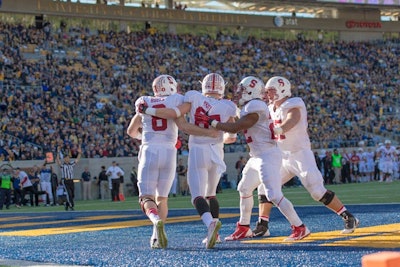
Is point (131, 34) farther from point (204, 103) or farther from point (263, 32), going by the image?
point (204, 103)

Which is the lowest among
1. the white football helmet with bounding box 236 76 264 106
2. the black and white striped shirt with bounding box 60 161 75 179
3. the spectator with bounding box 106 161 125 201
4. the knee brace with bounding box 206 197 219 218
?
the spectator with bounding box 106 161 125 201

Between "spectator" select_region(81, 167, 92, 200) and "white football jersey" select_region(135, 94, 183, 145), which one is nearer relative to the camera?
"white football jersey" select_region(135, 94, 183, 145)

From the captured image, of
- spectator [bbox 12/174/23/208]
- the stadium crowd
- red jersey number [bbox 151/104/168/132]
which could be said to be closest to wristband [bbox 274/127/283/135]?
red jersey number [bbox 151/104/168/132]

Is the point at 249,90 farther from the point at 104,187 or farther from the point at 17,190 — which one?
the point at 104,187

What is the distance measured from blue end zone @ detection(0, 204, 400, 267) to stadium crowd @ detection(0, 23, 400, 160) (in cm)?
1500

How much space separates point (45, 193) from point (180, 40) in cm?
1867

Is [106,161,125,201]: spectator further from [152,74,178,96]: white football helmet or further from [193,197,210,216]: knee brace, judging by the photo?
[193,197,210,216]: knee brace

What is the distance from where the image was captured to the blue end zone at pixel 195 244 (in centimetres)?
676

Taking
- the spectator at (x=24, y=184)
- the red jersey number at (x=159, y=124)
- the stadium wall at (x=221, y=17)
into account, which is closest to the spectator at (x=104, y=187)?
the spectator at (x=24, y=184)

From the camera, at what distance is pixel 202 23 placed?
42.7 metres

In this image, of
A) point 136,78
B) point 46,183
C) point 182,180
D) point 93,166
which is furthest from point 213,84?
point 136,78

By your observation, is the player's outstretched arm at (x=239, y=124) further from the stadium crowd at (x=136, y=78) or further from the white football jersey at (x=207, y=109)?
the stadium crowd at (x=136, y=78)

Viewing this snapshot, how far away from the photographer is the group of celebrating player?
8312 mm

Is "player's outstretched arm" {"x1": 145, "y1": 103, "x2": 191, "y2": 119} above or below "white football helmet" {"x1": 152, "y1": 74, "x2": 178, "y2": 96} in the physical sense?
below
